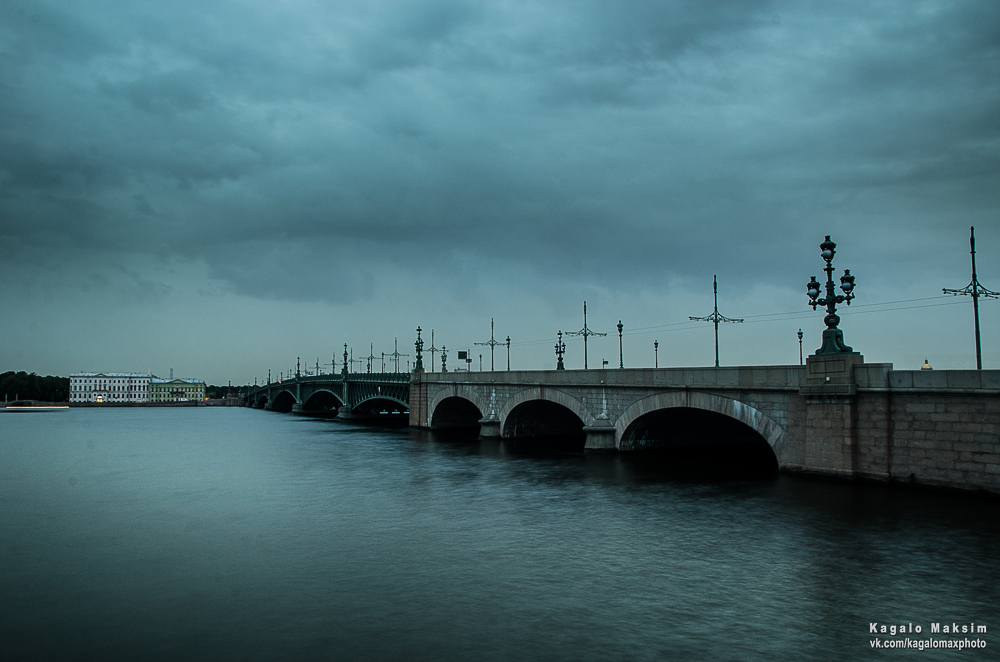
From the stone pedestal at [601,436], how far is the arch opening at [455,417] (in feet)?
85.7

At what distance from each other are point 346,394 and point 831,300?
86819mm

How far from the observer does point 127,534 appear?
23.0 meters

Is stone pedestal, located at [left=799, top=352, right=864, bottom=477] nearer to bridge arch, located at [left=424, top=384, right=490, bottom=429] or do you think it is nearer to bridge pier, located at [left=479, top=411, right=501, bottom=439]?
bridge pier, located at [left=479, top=411, right=501, bottom=439]

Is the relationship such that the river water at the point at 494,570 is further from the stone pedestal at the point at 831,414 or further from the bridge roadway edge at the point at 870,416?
the stone pedestal at the point at 831,414

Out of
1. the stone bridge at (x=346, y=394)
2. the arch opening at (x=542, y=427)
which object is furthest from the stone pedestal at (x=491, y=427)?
the stone bridge at (x=346, y=394)

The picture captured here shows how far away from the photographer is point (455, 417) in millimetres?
70875

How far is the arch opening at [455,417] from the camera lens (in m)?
68.8

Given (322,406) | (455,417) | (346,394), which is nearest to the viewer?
(455,417)

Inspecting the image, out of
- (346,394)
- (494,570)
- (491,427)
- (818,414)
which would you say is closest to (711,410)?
(818,414)

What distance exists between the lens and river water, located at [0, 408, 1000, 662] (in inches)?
517

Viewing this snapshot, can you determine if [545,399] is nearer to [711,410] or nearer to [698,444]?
[698,444]

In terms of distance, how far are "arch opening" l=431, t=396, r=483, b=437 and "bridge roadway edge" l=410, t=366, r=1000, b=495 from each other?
35.4 metres

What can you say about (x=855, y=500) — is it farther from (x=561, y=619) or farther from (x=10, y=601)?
(x=10, y=601)

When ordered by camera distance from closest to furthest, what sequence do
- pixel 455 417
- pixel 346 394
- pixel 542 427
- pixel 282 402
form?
1. pixel 542 427
2. pixel 455 417
3. pixel 346 394
4. pixel 282 402
